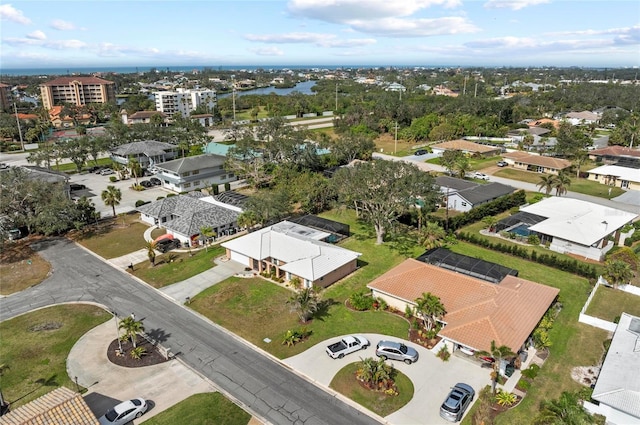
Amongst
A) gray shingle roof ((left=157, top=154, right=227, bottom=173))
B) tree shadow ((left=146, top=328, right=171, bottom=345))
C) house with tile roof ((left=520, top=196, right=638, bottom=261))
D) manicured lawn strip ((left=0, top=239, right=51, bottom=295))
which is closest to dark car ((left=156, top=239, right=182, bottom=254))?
manicured lawn strip ((left=0, top=239, right=51, bottom=295))

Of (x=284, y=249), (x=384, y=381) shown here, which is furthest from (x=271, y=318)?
(x=384, y=381)

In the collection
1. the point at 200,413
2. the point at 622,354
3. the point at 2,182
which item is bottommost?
the point at 200,413

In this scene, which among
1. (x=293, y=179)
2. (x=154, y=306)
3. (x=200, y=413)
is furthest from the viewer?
(x=293, y=179)

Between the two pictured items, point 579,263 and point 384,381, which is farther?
point 579,263

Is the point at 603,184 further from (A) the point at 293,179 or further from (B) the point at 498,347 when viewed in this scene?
(B) the point at 498,347

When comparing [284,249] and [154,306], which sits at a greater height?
[284,249]

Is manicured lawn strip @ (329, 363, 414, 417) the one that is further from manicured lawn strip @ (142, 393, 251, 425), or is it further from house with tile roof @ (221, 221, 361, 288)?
house with tile roof @ (221, 221, 361, 288)

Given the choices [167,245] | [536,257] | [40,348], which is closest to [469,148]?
[536,257]
